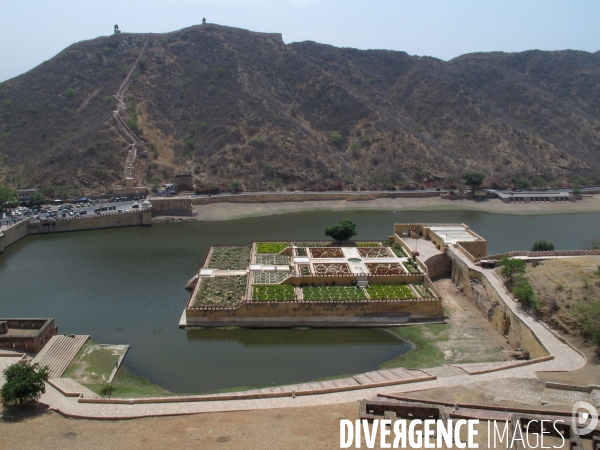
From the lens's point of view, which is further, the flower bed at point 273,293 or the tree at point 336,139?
the tree at point 336,139

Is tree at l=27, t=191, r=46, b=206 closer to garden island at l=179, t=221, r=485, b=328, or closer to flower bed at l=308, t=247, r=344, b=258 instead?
garden island at l=179, t=221, r=485, b=328

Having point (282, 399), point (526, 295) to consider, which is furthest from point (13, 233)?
point (526, 295)

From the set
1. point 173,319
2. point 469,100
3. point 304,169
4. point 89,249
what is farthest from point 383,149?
point 173,319

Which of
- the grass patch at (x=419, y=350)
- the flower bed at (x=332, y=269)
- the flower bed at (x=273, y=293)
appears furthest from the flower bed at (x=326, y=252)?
the grass patch at (x=419, y=350)

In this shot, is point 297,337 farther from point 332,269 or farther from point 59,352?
point 59,352

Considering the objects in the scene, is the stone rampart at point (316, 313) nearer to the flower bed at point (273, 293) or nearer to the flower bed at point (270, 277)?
the flower bed at point (273, 293)

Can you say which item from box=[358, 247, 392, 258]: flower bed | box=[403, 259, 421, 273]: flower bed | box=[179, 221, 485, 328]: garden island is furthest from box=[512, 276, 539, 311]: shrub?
box=[358, 247, 392, 258]: flower bed

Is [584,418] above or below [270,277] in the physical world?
below
